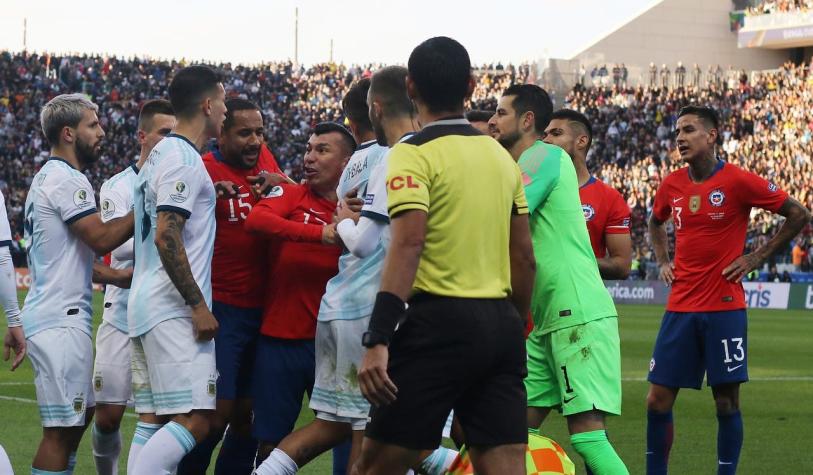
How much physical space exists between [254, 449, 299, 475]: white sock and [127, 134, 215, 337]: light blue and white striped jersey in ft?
2.80

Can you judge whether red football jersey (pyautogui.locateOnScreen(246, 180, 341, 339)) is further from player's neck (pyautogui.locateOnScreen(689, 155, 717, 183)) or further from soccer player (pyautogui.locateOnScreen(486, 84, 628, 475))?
player's neck (pyautogui.locateOnScreen(689, 155, 717, 183))

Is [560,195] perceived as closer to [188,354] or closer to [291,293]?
[291,293]

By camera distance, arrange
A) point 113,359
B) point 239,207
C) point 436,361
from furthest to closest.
→ 1. point 113,359
2. point 239,207
3. point 436,361

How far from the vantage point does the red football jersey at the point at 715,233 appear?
8.67 metres

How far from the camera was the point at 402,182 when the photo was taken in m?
4.84

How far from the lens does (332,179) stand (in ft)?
23.2

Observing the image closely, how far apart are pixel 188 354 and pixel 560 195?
208cm

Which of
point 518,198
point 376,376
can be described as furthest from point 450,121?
point 376,376

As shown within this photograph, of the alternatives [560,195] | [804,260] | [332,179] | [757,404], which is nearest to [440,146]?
[560,195]

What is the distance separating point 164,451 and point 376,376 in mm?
1796

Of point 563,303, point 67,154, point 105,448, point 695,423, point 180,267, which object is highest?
point 67,154

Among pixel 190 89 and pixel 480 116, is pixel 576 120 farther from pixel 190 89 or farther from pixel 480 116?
pixel 190 89

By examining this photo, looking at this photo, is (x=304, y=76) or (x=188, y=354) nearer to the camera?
(x=188, y=354)

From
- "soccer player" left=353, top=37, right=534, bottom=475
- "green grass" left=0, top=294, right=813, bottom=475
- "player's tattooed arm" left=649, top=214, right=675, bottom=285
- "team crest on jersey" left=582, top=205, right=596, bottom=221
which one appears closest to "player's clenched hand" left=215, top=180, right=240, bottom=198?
"soccer player" left=353, top=37, right=534, bottom=475
